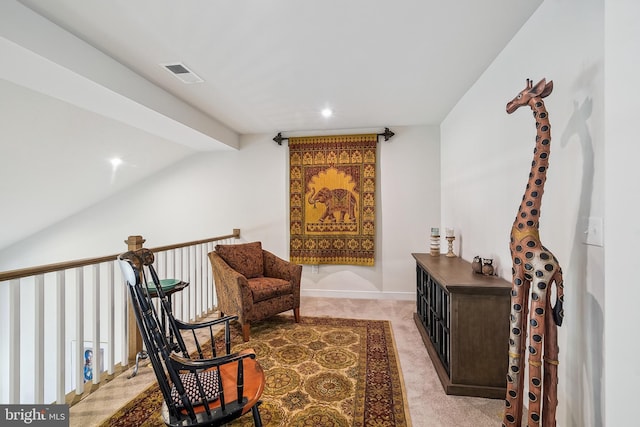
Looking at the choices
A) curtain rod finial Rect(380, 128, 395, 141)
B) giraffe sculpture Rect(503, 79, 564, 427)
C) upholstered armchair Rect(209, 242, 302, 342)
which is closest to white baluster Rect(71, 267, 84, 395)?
upholstered armchair Rect(209, 242, 302, 342)

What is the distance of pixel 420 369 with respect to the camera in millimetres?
2281

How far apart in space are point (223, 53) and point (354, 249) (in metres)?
2.94

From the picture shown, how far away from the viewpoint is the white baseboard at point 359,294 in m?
4.07

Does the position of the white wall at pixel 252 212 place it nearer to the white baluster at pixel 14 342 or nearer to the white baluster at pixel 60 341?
the white baluster at pixel 60 341

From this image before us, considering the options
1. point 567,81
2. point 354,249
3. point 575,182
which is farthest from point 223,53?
point 354,249

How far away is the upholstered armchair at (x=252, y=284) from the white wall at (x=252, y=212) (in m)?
0.90

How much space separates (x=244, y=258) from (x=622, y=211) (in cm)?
319

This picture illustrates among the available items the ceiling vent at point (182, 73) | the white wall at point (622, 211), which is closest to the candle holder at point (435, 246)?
the white wall at point (622, 211)

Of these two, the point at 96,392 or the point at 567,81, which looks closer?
the point at 567,81

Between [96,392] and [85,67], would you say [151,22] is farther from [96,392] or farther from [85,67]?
[96,392]

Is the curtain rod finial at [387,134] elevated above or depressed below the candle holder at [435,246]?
above

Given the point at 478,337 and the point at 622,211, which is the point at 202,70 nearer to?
the point at 622,211

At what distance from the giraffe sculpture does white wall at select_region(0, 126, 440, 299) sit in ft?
8.90

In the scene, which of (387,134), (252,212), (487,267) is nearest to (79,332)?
(252,212)
